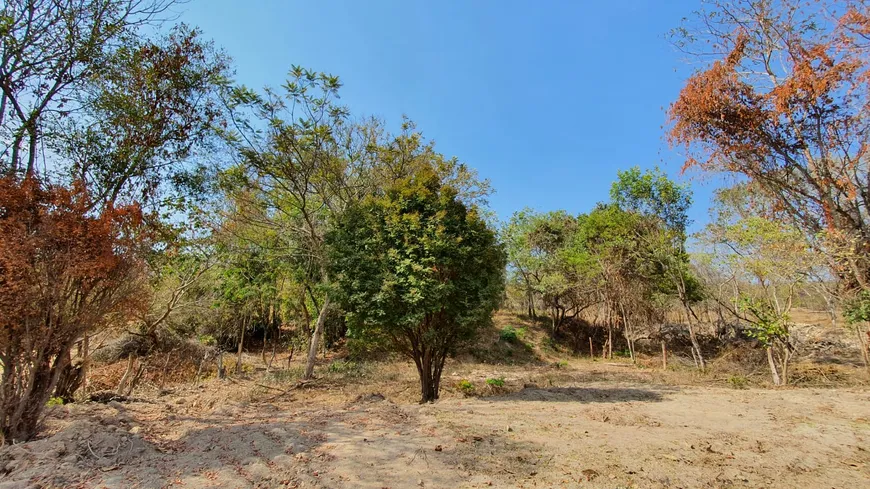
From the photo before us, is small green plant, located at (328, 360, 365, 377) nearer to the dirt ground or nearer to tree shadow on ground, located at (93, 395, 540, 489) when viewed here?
the dirt ground

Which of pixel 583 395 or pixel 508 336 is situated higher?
pixel 508 336

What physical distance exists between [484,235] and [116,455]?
249 inches

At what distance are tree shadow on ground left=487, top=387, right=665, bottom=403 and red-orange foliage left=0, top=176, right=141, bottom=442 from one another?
6.94 metres

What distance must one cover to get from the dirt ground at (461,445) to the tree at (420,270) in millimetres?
1468

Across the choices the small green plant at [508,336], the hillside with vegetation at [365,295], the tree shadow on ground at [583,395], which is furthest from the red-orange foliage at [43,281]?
the small green plant at [508,336]

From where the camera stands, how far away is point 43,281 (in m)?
4.50

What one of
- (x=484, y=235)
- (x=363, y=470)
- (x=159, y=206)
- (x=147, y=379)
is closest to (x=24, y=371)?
(x=159, y=206)

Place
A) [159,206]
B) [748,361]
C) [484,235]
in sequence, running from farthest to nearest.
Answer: [748,361] → [484,235] → [159,206]

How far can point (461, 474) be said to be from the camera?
370 centimetres

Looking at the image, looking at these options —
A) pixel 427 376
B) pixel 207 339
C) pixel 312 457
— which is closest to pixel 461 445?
pixel 312 457

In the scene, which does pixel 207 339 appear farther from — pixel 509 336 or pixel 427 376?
pixel 509 336

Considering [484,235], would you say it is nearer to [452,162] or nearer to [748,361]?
[452,162]

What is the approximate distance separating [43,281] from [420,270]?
5.08 m

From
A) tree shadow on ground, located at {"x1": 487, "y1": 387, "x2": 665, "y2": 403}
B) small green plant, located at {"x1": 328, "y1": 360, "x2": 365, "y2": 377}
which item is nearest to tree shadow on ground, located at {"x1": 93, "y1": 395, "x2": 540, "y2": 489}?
tree shadow on ground, located at {"x1": 487, "y1": 387, "x2": 665, "y2": 403}
